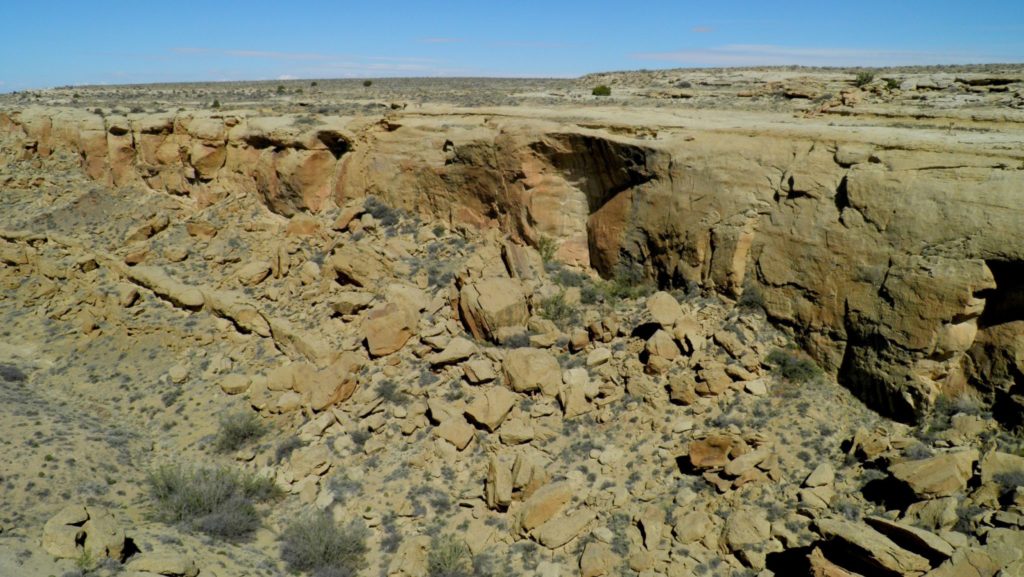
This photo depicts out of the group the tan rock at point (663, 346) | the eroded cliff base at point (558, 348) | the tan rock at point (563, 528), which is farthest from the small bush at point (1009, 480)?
the tan rock at point (563, 528)

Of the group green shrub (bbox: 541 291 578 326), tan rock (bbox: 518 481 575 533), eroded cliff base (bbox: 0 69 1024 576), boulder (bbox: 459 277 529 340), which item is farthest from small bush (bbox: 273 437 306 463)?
green shrub (bbox: 541 291 578 326)

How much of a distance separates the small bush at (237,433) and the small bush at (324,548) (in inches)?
124

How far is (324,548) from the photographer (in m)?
10.5

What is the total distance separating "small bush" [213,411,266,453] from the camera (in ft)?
44.4

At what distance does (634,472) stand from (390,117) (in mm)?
14303

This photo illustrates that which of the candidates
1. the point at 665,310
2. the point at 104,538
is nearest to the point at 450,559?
the point at 104,538

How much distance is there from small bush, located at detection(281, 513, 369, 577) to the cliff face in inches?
349

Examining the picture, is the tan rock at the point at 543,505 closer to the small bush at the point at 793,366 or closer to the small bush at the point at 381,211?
the small bush at the point at 793,366

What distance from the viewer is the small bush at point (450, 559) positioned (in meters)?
10.1

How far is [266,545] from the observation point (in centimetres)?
1098

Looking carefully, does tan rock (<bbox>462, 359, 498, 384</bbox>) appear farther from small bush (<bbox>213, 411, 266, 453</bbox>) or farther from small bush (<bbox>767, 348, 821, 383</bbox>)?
small bush (<bbox>767, 348, 821, 383</bbox>)

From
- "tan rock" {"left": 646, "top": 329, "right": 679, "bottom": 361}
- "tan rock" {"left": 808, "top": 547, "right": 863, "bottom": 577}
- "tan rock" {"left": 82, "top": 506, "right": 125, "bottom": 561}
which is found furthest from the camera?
"tan rock" {"left": 646, "top": 329, "right": 679, "bottom": 361}

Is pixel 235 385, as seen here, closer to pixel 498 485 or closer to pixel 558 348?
pixel 498 485

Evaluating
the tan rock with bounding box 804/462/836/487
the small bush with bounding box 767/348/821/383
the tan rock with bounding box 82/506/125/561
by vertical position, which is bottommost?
the tan rock with bounding box 82/506/125/561
